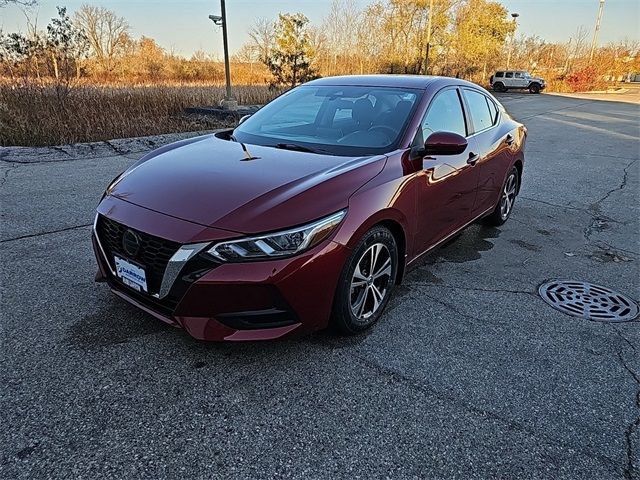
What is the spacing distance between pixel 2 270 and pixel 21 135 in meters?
5.61

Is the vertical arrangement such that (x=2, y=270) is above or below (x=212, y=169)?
below

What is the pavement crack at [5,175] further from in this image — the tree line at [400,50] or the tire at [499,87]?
the tire at [499,87]

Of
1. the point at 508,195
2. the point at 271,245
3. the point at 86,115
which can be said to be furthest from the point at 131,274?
the point at 86,115

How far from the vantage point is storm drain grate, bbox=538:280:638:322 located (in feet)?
10.5

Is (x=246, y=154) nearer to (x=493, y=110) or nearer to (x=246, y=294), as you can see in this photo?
(x=246, y=294)

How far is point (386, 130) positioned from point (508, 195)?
2.59 meters

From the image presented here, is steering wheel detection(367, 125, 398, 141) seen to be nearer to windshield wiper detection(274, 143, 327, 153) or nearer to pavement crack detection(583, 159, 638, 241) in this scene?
windshield wiper detection(274, 143, 327, 153)

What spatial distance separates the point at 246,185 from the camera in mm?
2480

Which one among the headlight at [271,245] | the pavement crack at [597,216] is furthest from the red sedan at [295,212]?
the pavement crack at [597,216]

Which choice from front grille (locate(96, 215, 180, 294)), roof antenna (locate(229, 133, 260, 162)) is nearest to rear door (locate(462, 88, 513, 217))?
roof antenna (locate(229, 133, 260, 162))

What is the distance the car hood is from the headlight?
0.05 meters

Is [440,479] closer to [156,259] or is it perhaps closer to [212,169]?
[156,259]

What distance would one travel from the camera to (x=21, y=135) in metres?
7.81

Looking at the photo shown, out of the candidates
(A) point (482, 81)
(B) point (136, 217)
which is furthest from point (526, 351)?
(A) point (482, 81)
